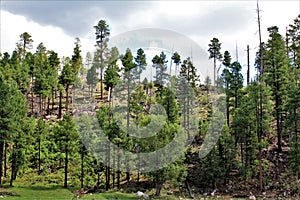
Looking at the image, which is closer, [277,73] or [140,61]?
[277,73]

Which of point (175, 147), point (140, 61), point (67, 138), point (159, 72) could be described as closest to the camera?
point (175, 147)

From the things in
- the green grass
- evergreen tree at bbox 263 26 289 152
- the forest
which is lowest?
the green grass

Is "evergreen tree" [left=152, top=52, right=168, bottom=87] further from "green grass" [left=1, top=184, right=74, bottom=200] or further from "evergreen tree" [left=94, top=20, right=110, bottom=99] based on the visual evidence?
"green grass" [left=1, top=184, right=74, bottom=200]

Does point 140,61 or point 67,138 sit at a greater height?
point 140,61

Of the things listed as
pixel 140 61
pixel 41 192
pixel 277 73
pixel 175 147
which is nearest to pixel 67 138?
pixel 41 192

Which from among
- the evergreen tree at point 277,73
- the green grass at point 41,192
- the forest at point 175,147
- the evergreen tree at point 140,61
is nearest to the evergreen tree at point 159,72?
→ the evergreen tree at point 140,61

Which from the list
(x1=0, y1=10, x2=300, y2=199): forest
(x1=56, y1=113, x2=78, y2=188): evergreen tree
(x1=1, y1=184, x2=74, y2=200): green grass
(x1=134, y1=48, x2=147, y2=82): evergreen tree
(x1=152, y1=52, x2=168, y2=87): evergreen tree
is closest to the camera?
(x1=1, y1=184, x2=74, y2=200): green grass

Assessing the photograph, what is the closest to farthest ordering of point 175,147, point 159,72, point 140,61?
1. point 175,147
2. point 159,72
3. point 140,61

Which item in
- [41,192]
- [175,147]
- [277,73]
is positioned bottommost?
[41,192]

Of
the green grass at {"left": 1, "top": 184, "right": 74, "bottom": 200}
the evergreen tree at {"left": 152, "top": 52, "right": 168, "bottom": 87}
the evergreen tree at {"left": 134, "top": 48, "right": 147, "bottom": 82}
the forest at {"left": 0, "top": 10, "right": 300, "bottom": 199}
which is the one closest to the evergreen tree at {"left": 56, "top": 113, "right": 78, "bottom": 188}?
the forest at {"left": 0, "top": 10, "right": 300, "bottom": 199}

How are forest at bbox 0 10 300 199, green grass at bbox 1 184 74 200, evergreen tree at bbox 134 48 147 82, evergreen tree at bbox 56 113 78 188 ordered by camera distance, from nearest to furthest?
green grass at bbox 1 184 74 200
forest at bbox 0 10 300 199
evergreen tree at bbox 56 113 78 188
evergreen tree at bbox 134 48 147 82

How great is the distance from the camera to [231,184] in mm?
34281

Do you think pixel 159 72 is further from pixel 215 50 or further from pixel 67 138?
pixel 67 138

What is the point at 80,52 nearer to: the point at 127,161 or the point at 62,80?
the point at 62,80
